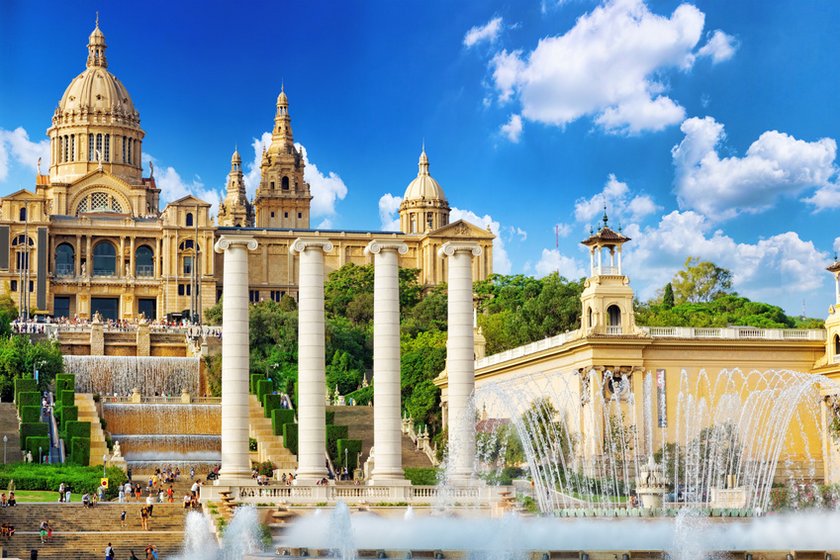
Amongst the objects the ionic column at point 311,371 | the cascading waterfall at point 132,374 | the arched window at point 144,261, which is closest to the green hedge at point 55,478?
the ionic column at point 311,371

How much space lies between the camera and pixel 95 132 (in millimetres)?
168500

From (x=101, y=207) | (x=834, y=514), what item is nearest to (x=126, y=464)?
(x=834, y=514)

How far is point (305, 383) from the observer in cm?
6041

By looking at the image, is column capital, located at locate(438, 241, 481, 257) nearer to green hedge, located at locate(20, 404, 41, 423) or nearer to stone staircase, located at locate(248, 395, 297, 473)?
stone staircase, located at locate(248, 395, 297, 473)

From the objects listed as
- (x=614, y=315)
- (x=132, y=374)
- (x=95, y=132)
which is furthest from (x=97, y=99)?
(x=614, y=315)

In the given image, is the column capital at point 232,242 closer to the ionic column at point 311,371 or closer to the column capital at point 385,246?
the ionic column at point 311,371

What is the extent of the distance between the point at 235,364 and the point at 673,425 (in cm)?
2855

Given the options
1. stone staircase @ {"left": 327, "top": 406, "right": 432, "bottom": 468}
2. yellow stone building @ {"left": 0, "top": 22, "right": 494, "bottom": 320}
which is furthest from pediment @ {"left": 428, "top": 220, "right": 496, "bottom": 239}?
stone staircase @ {"left": 327, "top": 406, "right": 432, "bottom": 468}

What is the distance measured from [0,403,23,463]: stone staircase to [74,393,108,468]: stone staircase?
2.59 meters

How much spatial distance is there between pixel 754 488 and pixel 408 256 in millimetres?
103282

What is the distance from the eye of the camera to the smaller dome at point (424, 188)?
7077 inches

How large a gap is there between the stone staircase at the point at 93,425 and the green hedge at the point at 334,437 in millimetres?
10645

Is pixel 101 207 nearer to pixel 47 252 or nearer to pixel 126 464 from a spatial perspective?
pixel 47 252

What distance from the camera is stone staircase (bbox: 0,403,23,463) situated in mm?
80812
